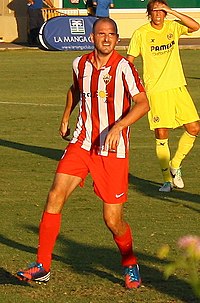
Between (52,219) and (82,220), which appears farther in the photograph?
(82,220)

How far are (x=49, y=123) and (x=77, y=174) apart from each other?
984 cm

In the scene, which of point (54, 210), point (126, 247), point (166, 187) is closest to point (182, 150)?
point (166, 187)

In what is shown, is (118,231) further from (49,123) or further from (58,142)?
(49,123)

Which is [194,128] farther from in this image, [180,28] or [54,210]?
[54,210]

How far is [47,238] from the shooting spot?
7297mm

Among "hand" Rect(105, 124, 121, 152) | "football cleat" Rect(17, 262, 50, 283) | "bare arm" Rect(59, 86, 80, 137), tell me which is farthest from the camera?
"bare arm" Rect(59, 86, 80, 137)

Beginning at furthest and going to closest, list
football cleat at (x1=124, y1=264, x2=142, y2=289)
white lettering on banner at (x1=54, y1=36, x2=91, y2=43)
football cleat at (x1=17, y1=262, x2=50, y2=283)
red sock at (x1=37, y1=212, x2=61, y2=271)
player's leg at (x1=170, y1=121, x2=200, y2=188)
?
white lettering on banner at (x1=54, y1=36, x2=91, y2=43), player's leg at (x1=170, y1=121, x2=200, y2=188), football cleat at (x1=124, y1=264, x2=142, y2=289), red sock at (x1=37, y1=212, x2=61, y2=271), football cleat at (x1=17, y1=262, x2=50, y2=283)

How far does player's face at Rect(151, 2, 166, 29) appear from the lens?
10.8 m

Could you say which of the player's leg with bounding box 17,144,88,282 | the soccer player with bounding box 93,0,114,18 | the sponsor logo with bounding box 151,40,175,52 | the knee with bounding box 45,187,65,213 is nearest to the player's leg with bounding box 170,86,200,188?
the sponsor logo with bounding box 151,40,175,52

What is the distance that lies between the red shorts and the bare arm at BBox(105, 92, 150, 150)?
0.17m

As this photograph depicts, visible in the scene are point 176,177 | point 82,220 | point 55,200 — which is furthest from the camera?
point 176,177

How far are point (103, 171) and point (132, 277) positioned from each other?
0.78 m

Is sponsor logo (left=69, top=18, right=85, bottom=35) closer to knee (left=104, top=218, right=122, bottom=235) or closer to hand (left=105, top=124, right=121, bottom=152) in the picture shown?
knee (left=104, top=218, right=122, bottom=235)

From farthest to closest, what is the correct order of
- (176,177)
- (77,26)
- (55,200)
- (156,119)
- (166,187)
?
(77,26)
(176,177)
(166,187)
(156,119)
(55,200)
